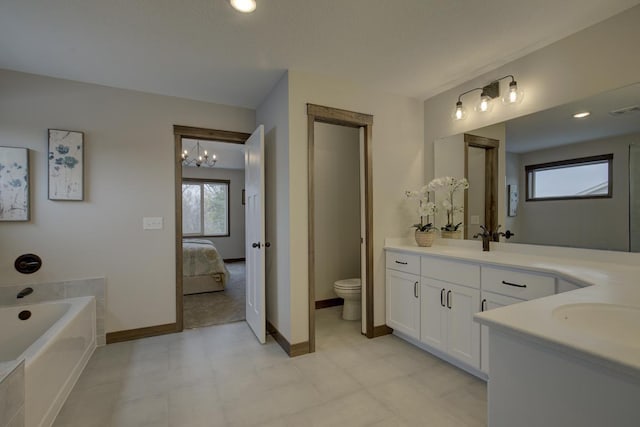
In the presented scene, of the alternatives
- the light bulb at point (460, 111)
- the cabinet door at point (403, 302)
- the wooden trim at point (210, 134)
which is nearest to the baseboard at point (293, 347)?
the cabinet door at point (403, 302)

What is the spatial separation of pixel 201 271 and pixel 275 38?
3.56m

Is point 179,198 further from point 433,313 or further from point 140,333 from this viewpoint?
point 433,313

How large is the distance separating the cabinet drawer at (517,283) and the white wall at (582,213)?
56cm

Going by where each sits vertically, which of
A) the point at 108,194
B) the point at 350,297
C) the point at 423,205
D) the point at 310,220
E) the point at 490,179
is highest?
the point at 490,179

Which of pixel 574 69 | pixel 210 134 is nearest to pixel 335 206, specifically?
pixel 210 134

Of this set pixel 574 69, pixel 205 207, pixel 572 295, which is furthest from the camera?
pixel 205 207

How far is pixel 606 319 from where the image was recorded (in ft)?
3.43

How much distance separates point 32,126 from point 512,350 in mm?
3705

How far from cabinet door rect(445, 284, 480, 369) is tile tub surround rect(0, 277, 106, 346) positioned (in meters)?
3.08

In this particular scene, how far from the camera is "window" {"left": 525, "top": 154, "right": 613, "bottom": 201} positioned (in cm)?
190

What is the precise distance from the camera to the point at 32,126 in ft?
8.37

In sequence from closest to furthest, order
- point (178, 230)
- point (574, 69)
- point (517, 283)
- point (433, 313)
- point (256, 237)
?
point (517, 283), point (574, 69), point (433, 313), point (256, 237), point (178, 230)

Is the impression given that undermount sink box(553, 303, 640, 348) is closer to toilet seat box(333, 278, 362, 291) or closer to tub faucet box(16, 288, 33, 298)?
toilet seat box(333, 278, 362, 291)

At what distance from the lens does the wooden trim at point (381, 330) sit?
2.88 meters
